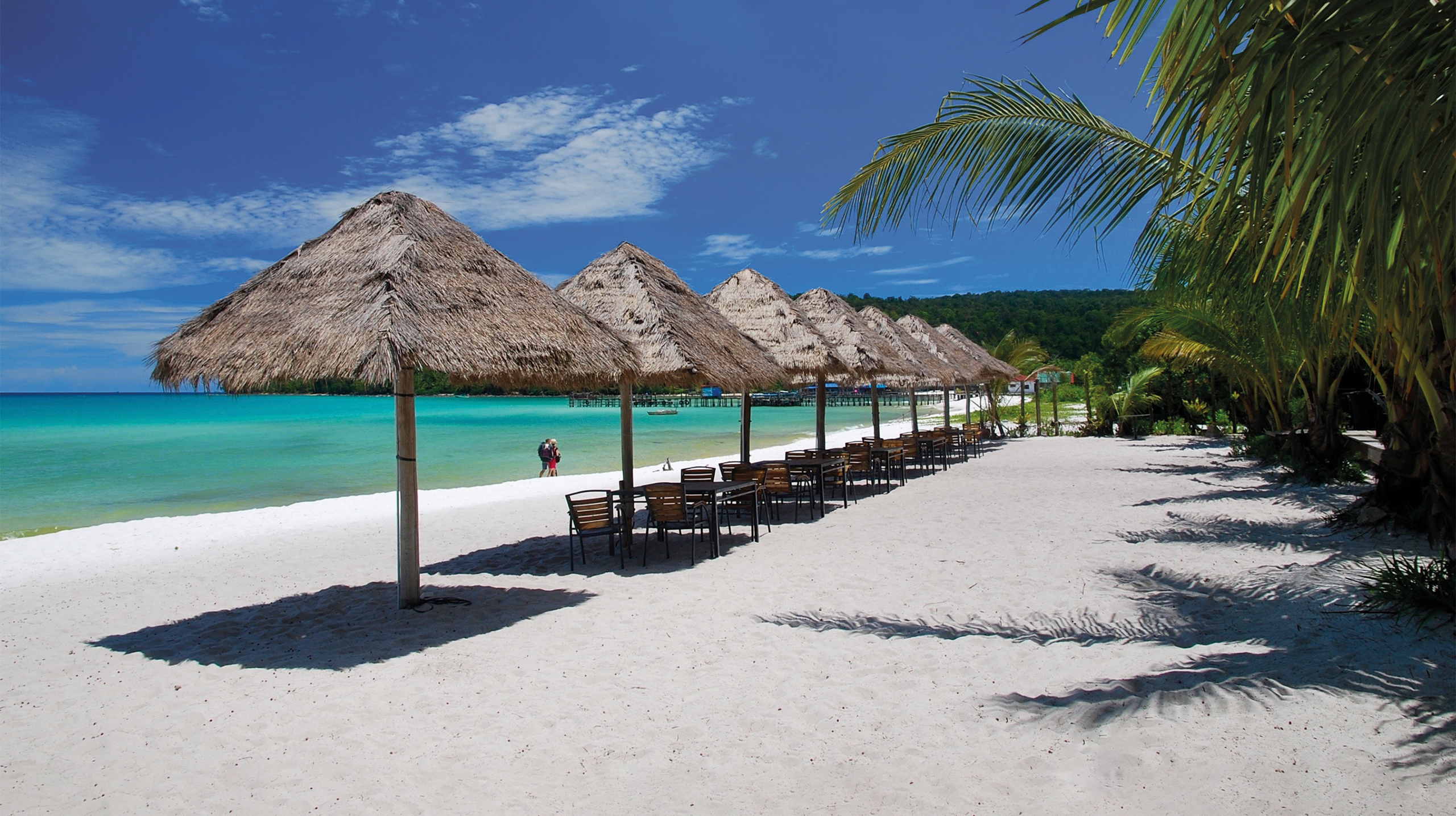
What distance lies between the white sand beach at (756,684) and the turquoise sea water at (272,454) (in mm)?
1689

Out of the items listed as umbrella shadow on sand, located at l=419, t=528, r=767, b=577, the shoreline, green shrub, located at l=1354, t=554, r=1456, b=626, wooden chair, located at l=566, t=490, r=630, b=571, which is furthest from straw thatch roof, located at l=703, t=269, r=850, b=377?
green shrub, located at l=1354, t=554, r=1456, b=626

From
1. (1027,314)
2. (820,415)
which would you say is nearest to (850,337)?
(820,415)

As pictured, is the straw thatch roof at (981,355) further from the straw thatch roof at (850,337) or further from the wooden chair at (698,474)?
the wooden chair at (698,474)

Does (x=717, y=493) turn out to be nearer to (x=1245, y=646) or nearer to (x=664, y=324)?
(x=664, y=324)

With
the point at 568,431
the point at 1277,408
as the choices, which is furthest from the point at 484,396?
the point at 1277,408

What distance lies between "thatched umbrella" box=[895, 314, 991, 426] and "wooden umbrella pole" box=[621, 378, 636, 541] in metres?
10.3

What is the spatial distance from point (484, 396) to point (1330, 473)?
140909 mm

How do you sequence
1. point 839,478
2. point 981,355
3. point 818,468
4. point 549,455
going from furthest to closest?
point 981,355 → point 549,455 → point 839,478 → point 818,468

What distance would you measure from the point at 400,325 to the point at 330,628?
2.04 metres

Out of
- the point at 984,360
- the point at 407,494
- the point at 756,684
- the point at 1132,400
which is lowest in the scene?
the point at 756,684

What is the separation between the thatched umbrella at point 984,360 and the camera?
774 inches

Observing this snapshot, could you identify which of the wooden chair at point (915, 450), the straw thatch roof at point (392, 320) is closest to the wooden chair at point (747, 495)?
the straw thatch roof at point (392, 320)

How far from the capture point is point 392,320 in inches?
178

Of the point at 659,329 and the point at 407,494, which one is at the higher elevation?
the point at 659,329
